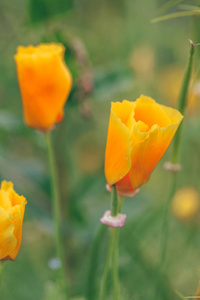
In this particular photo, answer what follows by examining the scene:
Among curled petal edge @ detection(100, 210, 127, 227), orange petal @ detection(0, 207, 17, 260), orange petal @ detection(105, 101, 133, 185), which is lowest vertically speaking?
curled petal edge @ detection(100, 210, 127, 227)

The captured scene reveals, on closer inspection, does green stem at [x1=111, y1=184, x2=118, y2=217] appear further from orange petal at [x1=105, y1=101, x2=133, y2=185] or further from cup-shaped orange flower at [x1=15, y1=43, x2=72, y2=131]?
cup-shaped orange flower at [x1=15, y1=43, x2=72, y2=131]

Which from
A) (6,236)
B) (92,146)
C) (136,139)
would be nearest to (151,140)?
(136,139)

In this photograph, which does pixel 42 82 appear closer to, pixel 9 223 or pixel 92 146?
pixel 9 223

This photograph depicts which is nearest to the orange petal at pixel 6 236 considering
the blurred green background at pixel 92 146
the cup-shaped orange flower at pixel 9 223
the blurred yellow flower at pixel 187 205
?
the cup-shaped orange flower at pixel 9 223

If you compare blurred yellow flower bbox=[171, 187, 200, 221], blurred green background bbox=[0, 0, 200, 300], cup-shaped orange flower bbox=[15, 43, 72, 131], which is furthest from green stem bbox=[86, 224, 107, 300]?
blurred yellow flower bbox=[171, 187, 200, 221]

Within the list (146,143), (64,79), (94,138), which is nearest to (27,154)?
(94,138)

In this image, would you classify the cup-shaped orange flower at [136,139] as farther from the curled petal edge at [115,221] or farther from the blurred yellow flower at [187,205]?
the blurred yellow flower at [187,205]

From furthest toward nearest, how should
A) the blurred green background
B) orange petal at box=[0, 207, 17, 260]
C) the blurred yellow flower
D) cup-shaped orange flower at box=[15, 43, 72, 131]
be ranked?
the blurred yellow flower
the blurred green background
cup-shaped orange flower at box=[15, 43, 72, 131]
orange petal at box=[0, 207, 17, 260]
